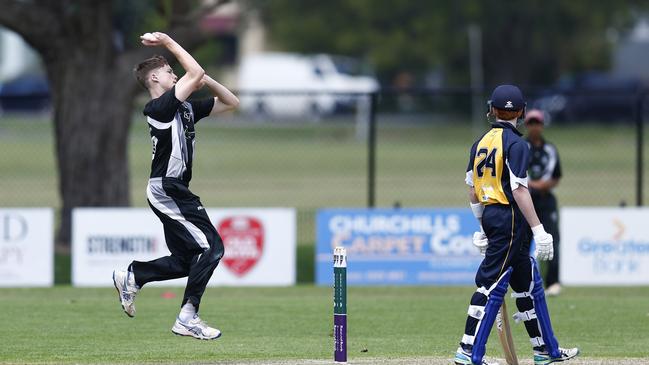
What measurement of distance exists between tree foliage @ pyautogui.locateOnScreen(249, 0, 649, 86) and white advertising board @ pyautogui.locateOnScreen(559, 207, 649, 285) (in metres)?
31.0

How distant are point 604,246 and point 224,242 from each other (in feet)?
15.6

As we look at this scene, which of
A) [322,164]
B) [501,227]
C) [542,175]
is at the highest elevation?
[322,164]

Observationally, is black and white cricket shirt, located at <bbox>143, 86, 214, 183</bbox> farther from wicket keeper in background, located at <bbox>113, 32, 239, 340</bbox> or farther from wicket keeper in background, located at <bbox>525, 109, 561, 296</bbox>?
wicket keeper in background, located at <bbox>525, 109, 561, 296</bbox>

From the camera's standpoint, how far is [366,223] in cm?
1511

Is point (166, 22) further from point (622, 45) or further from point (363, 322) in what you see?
point (622, 45)

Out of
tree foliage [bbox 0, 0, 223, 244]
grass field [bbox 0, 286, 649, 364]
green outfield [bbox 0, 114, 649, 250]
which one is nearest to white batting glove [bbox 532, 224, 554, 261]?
grass field [bbox 0, 286, 649, 364]

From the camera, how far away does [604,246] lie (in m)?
15.2

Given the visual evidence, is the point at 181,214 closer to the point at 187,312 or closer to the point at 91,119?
the point at 187,312

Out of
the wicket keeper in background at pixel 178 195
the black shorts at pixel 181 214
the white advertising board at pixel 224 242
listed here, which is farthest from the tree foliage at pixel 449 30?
the black shorts at pixel 181 214

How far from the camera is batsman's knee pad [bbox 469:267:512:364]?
26.6ft

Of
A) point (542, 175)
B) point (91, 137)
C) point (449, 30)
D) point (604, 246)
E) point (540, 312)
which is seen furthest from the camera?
point (449, 30)

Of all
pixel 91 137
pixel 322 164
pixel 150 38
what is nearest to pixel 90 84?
pixel 91 137

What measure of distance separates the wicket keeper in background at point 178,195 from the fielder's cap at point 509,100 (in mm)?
2070

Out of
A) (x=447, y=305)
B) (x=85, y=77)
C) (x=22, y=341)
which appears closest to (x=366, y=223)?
(x=447, y=305)
